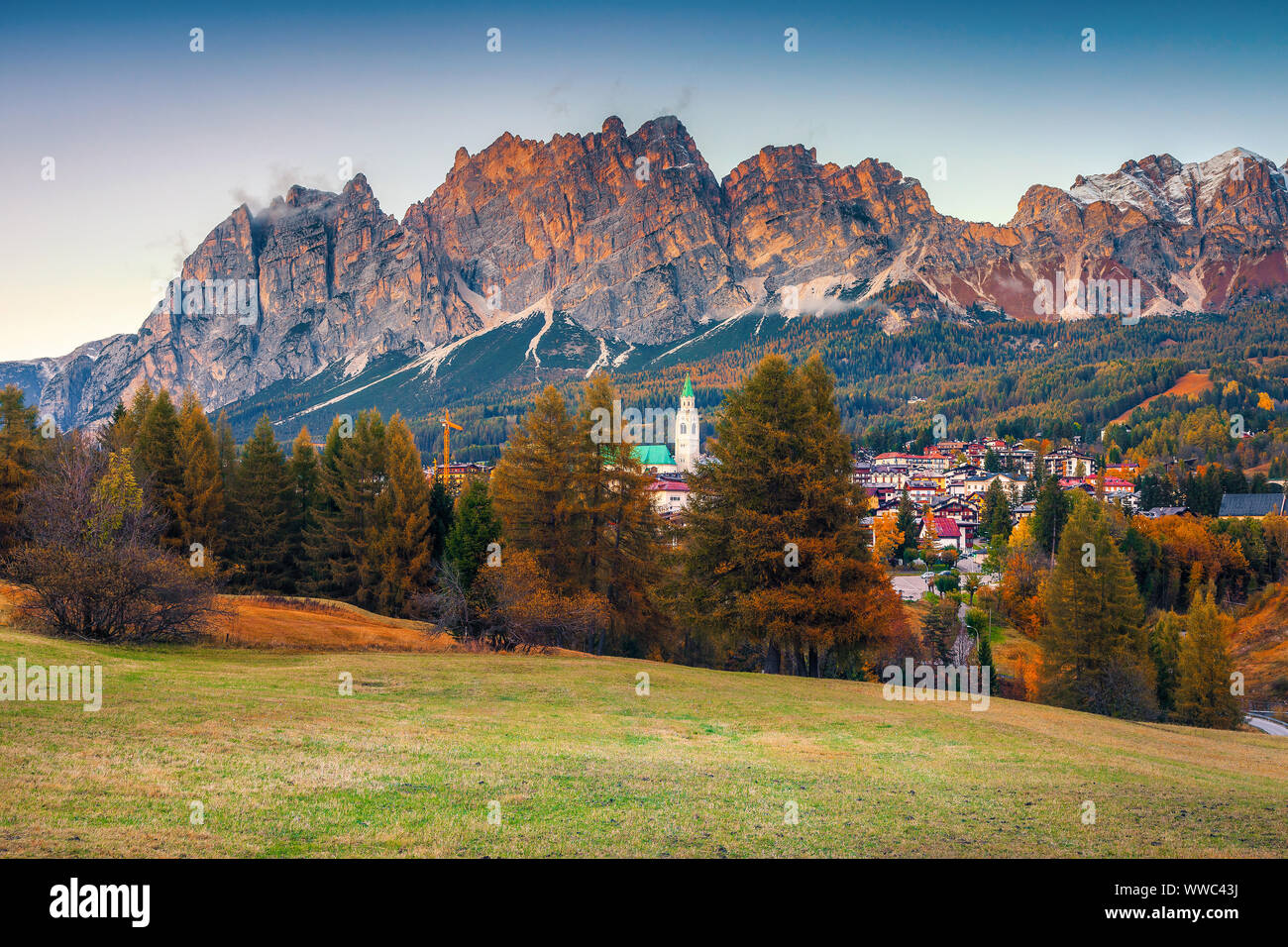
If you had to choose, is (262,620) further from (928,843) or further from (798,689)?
(928,843)

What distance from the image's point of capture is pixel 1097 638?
1949 inches

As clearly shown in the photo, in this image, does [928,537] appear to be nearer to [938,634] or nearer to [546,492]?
[938,634]

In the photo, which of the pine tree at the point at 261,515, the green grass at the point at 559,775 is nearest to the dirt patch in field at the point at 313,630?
the green grass at the point at 559,775

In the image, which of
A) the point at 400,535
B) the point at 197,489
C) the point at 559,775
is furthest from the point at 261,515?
the point at 559,775

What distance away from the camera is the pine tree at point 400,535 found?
53031mm

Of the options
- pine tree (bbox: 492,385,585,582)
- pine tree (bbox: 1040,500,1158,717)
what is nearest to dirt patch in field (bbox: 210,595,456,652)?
pine tree (bbox: 492,385,585,582)

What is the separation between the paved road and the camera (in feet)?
184

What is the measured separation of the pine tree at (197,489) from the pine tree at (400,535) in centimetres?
947

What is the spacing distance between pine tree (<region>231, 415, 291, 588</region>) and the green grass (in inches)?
1274

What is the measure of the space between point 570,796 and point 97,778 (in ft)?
21.1

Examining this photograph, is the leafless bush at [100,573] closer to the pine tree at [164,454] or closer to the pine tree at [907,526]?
the pine tree at [164,454]

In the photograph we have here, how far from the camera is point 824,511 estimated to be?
36.7m

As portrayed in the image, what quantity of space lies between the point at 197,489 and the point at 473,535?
22.3 m
